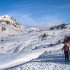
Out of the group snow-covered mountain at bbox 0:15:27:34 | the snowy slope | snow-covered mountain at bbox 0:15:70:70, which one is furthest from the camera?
snow-covered mountain at bbox 0:15:27:34

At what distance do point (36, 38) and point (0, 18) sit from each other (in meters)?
28.4

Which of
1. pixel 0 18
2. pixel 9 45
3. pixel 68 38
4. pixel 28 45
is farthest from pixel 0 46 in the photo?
pixel 0 18

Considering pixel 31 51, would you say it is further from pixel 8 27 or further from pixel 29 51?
pixel 8 27

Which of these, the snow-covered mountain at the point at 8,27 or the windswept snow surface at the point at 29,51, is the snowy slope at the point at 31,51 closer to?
the windswept snow surface at the point at 29,51

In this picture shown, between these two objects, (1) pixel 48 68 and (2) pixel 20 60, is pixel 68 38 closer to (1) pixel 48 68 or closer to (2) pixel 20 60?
(2) pixel 20 60

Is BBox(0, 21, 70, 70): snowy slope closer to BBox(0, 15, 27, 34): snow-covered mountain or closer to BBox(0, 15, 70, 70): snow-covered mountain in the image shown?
BBox(0, 15, 70, 70): snow-covered mountain

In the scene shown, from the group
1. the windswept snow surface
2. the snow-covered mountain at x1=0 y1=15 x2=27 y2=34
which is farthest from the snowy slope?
the snow-covered mountain at x1=0 y1=15 x2=27 y2=34

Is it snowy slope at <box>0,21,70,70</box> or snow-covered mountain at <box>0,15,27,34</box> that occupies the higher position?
snow-covered mountain at <box>0,15,27,34</box>

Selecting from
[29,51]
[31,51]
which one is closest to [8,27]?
[29,51]

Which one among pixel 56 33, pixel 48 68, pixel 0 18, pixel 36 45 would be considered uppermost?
pixel 0 18

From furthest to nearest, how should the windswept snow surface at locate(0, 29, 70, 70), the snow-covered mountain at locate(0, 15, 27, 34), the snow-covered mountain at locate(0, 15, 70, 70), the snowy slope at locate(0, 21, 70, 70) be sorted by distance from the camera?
the snow-covered mountain at locate(0, 15, 27, 34) → the windswept snow surface at locate(0, 29, 70, 70) → the snow-covered mountain at locate(0, 15, 70, 70) → the snowy slope at locate(0, 21, 70, 70)

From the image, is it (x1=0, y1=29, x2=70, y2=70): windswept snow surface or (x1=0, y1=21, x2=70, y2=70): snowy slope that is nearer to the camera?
(x1=0, y1=21, x2=70, y2=70): snowy slope

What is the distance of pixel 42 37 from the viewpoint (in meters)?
28.0

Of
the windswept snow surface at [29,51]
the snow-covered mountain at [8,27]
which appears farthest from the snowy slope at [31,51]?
the snow-covered mountain at [8,27]
